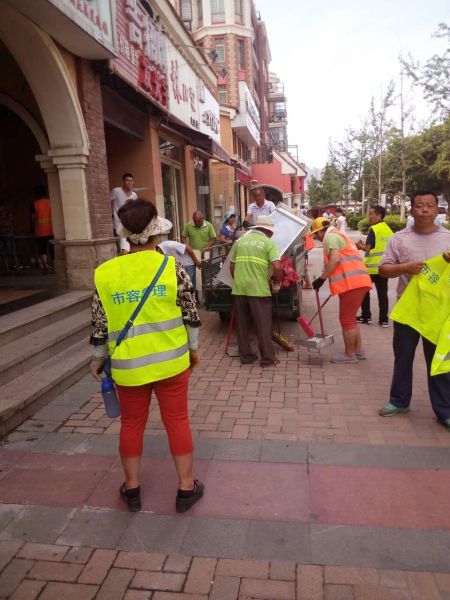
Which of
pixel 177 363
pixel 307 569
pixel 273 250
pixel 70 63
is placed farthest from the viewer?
pixel 70 63

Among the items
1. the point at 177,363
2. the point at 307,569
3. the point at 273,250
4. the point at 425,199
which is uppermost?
the point at 425,199

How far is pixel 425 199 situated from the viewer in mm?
3656

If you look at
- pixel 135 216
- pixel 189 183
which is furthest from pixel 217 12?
pixel 135 216

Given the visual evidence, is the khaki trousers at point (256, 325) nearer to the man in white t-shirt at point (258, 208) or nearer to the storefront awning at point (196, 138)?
the man in white t-shirt at point (258, 208)

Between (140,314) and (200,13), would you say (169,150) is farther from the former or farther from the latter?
(200,13)

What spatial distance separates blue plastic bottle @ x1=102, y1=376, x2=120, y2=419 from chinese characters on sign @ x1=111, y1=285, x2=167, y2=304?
1.78ft

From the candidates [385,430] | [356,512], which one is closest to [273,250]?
[385,430]

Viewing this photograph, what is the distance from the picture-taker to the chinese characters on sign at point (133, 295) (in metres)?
2.60

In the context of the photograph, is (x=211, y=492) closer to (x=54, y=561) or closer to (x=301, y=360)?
(x=54, y=561)

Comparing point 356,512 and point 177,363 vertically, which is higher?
point 177,363

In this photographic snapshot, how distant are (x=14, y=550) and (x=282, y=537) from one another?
1.42 meters

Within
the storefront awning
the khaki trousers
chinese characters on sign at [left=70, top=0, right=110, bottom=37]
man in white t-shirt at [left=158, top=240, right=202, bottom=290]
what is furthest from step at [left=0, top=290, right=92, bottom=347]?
the storefront awning

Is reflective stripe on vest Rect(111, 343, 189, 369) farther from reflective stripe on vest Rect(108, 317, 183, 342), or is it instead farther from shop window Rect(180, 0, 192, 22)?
shop window Rect(180, 0, 192, 22)

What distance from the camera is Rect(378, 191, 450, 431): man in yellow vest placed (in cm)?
371
